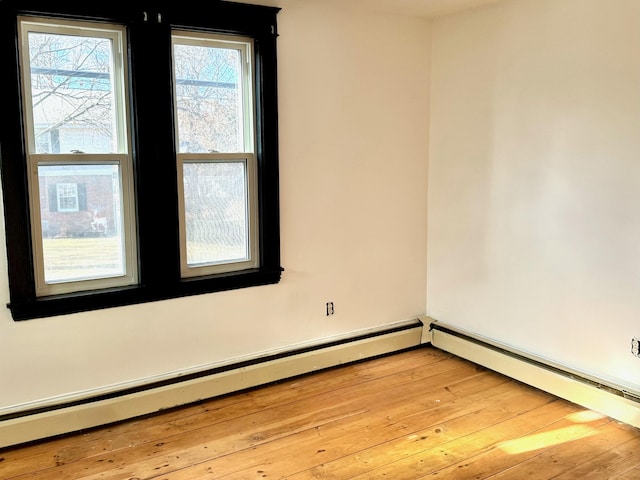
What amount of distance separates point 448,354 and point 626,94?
2.13m

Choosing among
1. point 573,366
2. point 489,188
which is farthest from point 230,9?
point 573,366

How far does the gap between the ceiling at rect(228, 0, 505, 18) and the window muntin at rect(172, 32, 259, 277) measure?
0.46 m

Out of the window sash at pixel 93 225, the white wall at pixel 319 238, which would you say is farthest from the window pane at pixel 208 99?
the window sash at pixel 93 225

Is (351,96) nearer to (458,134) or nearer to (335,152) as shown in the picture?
(335,152)

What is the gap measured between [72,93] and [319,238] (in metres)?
1.74

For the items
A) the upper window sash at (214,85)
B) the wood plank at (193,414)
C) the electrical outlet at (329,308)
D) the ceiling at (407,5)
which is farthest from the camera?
the electrical outlet at (329,308)

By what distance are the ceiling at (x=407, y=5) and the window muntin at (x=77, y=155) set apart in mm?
1055

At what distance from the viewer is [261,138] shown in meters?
3.53

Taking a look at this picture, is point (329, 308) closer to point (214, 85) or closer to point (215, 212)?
point (215, 212)

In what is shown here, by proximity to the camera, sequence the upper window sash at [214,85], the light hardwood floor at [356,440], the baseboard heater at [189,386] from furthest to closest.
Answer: the upper window sash at [214,85] < the baseboard heater at [189,386] < the light hardwood floor at [356,440]

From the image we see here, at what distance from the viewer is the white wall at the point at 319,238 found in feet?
10.3

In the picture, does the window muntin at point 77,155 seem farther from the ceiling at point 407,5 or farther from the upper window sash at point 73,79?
the ceiling at point 407,5

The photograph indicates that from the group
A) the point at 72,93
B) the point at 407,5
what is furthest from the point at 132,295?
the point at 407,5

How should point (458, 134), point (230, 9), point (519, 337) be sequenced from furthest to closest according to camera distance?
point (458, 134), point (519, 337), point (230, 9)
